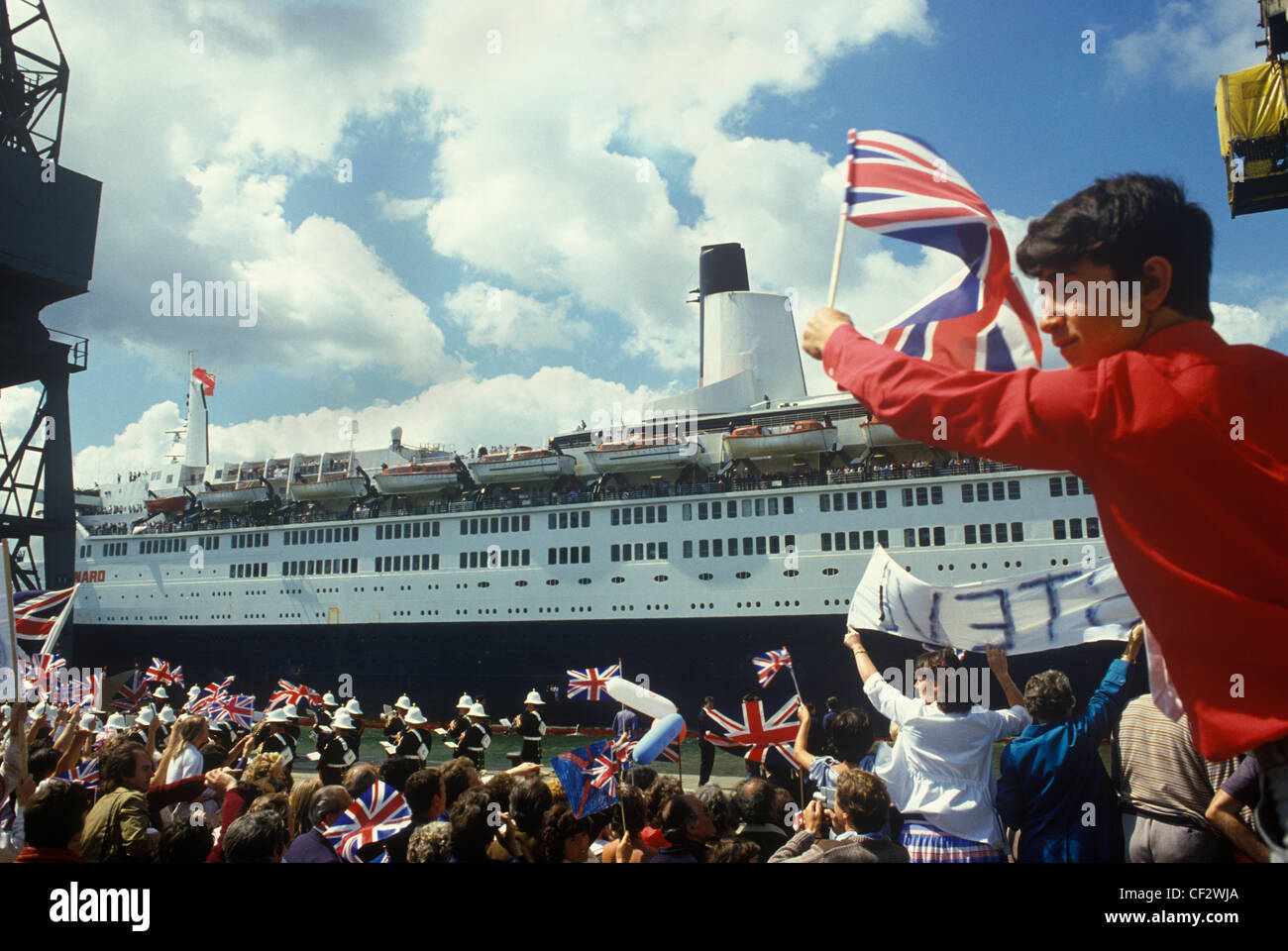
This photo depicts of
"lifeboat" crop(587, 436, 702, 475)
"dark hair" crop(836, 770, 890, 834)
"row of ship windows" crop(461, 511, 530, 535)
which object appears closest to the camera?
"dark hair" crop(836, 770, 890, 834)

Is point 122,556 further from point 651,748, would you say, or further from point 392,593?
point 651,748

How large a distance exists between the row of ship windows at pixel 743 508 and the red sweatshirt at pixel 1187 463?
20360mm

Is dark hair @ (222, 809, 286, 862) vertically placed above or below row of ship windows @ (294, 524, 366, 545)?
below

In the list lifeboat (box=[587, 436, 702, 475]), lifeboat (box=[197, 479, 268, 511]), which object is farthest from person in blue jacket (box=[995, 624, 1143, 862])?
lifeboat (box=[197, 479, 268, 511])

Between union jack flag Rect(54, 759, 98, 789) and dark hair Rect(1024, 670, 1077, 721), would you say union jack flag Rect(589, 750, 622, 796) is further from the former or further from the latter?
union jack flag Rect(54, 759, 98, 789)

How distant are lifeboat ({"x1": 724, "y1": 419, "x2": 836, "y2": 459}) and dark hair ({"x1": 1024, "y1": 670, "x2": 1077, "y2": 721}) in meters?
19.7

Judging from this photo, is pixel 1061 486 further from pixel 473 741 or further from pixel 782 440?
pixel 473 741

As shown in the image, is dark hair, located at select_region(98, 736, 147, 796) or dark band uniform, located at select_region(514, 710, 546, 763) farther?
dark band uniform, located at select_region(514, 710, 546, 763)

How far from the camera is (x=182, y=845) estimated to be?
317cm

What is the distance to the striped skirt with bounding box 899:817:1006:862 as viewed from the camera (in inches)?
131

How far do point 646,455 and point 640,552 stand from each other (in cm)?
295

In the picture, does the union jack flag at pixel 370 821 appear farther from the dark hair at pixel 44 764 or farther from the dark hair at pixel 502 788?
the dark hair at pixel 44 764

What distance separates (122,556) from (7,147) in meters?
18.8

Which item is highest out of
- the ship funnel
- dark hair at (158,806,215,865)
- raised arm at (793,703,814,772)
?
the ship funnel
